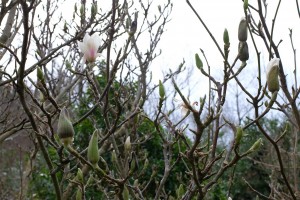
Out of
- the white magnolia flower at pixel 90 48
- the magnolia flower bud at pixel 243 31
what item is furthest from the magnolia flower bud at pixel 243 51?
the white magnolia flower at pixel 90 48

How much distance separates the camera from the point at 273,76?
1.49 meters

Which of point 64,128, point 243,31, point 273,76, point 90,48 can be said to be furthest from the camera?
point 90,48

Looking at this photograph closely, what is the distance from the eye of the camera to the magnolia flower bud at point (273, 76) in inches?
58.3

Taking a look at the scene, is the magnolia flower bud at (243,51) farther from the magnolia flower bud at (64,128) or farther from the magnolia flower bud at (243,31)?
the magnolia flower bud at (64,128)

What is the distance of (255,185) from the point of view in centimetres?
948

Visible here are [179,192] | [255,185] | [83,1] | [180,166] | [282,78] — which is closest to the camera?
[179,192]

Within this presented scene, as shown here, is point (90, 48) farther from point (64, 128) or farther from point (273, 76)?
point (273, 76)

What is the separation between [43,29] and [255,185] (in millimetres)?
6484

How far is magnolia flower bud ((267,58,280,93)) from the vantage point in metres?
1.48

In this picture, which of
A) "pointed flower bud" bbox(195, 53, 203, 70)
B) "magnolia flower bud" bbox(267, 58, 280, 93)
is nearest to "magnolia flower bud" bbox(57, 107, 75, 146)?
"pointed flower bud" bbox(195, 53, 203, 70)

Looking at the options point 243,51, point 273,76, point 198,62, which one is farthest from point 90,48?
point 273,76

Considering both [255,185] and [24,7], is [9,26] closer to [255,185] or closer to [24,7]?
[24,7]

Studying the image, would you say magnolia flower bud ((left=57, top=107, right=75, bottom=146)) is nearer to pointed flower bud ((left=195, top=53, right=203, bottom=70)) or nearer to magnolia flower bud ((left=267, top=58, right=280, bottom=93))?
pointed flower bud ((left=195, top=53, right=203, bottom=70))

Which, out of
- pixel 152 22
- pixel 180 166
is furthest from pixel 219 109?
pixel 152 22
